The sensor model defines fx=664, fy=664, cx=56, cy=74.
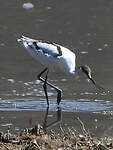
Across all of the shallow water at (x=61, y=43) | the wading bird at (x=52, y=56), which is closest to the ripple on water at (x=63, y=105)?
the shallow water at (x=61, y=43)

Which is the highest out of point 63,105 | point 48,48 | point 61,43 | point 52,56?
point 48,48

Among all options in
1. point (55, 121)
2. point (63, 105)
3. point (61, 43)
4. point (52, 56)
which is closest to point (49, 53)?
point (52, 56)

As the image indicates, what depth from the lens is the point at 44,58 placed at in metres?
9.00

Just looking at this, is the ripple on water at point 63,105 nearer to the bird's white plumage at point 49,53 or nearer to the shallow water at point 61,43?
the shallow water at point 61,43

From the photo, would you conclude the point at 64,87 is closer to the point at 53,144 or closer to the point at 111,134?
the point at 111,134

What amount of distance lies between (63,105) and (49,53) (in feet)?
3.40

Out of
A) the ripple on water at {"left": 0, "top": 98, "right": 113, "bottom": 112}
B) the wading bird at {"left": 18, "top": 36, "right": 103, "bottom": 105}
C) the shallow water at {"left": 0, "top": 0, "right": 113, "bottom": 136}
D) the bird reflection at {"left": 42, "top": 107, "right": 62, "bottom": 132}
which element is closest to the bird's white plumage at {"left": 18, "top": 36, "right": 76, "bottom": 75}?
the wading bird at {"left": 18, "top": 36, "right": 103, "bottom": 105}

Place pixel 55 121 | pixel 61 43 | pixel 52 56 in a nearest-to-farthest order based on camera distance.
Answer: pixel 55 121 → pixel 52 56 → pixel 61 43

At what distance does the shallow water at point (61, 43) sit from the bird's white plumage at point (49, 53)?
307mm

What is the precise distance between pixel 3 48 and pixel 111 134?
14.7 feet

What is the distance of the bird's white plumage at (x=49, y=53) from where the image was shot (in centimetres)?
894

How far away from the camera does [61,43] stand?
37.1ft

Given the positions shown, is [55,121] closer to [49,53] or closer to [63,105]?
[63,105]

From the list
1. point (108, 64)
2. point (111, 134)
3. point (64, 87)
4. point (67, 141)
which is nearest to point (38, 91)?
point (64, 87)
